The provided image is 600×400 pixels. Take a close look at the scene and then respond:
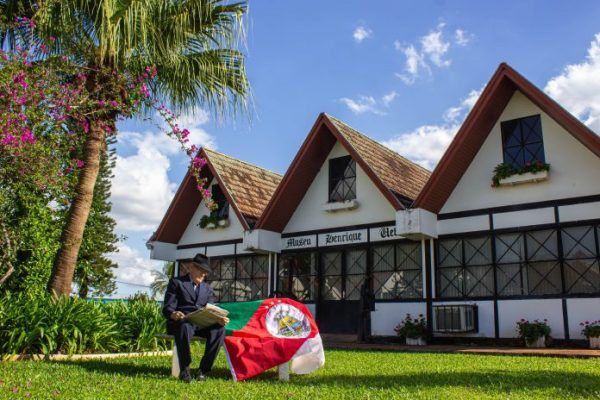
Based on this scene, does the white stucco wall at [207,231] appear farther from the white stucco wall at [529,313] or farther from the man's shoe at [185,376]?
the man's shoe at [185,376]

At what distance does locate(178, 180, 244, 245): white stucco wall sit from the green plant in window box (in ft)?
28.3

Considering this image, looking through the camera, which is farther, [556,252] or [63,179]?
[556,252]

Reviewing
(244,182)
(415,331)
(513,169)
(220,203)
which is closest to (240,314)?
(415,331)

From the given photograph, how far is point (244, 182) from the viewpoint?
19.6m

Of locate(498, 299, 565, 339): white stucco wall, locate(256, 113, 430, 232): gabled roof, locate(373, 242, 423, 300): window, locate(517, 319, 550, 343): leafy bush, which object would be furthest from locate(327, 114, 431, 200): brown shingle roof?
locate(517, 319, 550, 343): leafy bush

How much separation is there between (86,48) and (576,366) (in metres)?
9.81

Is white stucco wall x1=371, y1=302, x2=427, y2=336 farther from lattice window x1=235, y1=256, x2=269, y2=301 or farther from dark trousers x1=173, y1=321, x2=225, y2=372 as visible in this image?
dark trousers x1=173, y1=321, x2=225, y2=372

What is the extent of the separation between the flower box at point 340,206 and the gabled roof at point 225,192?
2.70 m

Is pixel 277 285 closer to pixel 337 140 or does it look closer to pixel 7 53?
pixel 337 140

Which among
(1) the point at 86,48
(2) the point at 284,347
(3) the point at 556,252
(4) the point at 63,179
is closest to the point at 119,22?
(1) the point at 86,48

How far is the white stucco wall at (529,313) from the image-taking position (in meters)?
12.0

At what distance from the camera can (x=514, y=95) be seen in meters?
13.9

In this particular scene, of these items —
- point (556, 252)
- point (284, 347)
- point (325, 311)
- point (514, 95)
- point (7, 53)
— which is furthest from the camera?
point (325, 311)

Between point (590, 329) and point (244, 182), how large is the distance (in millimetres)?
11919
